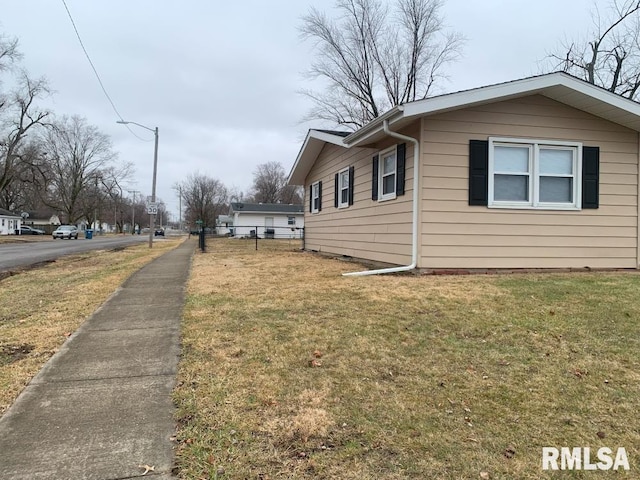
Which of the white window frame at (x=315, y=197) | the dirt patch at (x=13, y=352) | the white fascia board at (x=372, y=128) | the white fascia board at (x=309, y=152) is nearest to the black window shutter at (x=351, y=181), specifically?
the white fascia board at (x=309, y=152)

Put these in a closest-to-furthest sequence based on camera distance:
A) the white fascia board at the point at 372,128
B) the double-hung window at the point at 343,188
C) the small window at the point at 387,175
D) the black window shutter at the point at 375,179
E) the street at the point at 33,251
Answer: the white fascia board at the point at 372,128
the small window at the point at 387,175
the black window shutter at the point at 375,179
the double-hung window at the point at 343,188
the street at the point at 33,251

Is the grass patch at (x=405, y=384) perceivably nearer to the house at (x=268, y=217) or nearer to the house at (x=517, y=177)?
the house at (x=517, y=177)

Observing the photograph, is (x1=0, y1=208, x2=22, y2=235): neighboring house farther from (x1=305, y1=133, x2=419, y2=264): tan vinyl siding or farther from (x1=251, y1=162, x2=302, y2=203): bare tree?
(x1=305, y1=133, x2=419, y2=264): tan vinyl siding

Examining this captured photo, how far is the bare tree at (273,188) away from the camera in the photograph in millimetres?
64062

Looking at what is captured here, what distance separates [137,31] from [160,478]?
12590 millimetres

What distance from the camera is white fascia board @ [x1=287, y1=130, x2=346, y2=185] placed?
466 inches

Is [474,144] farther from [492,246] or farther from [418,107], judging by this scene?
[492,246]

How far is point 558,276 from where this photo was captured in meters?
7.39

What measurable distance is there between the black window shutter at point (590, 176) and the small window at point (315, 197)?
8.54 meters

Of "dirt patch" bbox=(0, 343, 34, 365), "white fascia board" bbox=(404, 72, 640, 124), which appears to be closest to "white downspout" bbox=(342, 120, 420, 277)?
"white fascia board" bbox=(404, 72, 640, 124)

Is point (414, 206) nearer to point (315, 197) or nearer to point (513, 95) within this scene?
point (513, 95)

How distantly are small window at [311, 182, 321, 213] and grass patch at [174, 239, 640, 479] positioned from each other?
379 inches

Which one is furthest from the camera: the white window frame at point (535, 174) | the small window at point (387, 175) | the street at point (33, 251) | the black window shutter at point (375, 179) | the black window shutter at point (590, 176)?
the street at point (33, 251)

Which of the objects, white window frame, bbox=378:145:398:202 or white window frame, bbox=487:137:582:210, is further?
white window frame, bbox=378:145:398:202
